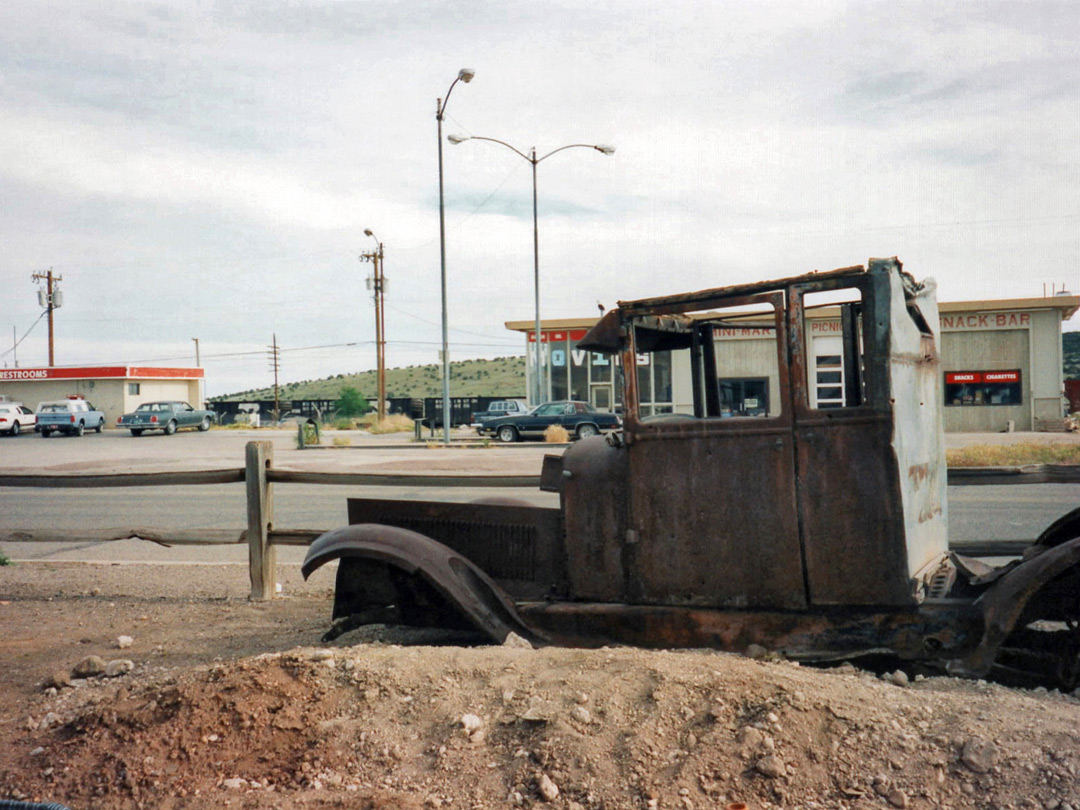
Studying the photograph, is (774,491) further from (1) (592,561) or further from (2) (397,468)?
(2) (397,468)

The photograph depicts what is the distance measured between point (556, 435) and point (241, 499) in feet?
49.0

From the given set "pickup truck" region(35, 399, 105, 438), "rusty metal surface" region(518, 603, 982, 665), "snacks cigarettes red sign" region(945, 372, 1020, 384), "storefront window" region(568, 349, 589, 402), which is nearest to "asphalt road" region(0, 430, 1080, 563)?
"rusty metal surface" region(518, 603, 982, 665)

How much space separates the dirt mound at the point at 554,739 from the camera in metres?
2.99

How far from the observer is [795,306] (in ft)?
13.1

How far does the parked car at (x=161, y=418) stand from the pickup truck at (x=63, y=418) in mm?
2294

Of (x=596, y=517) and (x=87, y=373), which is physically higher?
(x=87, y=373)

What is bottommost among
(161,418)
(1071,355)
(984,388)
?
(161,418)

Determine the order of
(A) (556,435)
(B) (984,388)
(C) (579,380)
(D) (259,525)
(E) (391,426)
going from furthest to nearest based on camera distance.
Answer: (E) (391,426)
(C) (579,380)
(B) (984,388)
(A) (556,435)
(D) (259,525)

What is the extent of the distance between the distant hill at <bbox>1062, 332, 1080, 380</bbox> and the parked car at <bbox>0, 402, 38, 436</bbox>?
212ft

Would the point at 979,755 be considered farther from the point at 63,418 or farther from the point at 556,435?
the point at 63,418

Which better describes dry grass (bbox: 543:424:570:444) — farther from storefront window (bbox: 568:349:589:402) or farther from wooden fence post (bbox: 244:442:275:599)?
wooden fence post (bbox: 244:442:275:599)

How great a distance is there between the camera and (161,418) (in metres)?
39.7

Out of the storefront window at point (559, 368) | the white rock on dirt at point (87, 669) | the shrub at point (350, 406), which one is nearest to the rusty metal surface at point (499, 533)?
the white rock on dirt at point (87, 669)

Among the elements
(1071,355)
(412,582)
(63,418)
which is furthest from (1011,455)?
(1071,355)
